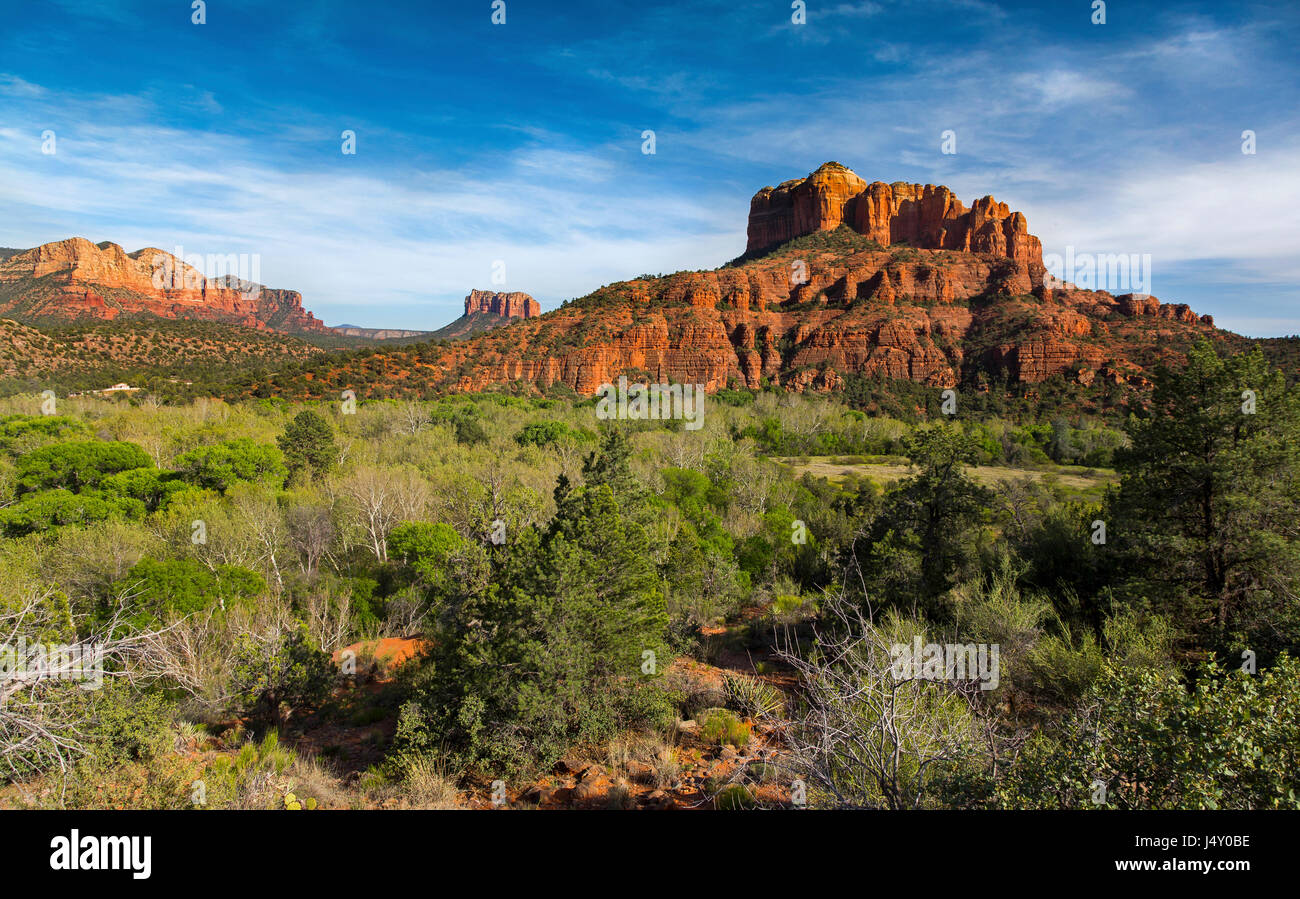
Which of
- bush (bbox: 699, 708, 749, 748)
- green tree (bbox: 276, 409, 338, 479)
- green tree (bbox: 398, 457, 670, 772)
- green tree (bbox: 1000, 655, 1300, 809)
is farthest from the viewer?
green tree (bbox: 276, 409, 338, 479)

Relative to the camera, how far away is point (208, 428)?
3459 cm

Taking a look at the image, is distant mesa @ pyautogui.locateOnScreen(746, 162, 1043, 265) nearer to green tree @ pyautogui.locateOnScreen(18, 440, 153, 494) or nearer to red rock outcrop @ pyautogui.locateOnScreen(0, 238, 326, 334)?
red rock outcrop @ pyautogui.locateOnScreen(0, 238, 326, 334)

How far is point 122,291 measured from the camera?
11400 centimetres

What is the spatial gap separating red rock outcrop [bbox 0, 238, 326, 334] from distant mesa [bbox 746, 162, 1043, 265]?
118929 millimetres

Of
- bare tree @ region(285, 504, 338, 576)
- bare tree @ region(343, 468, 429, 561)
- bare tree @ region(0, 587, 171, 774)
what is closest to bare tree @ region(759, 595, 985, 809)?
bare tree @ region(0, 587, 171, 774)

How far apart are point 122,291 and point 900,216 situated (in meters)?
170

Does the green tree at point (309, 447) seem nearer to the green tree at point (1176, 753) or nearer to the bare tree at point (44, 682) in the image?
the bare tree at point (44, 682)

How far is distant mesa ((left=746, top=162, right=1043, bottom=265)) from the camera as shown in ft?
360

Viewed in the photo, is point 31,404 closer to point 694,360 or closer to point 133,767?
point 133,767

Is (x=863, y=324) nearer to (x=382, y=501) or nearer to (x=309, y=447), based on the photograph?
(x=309, y=447)

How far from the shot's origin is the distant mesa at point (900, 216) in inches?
4316

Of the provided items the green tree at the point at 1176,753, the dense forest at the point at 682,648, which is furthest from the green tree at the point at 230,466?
the green tree at the point at 1176,753

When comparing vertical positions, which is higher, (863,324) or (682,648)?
(863,324)

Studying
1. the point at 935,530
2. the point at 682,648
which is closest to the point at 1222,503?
the point at 935,530
